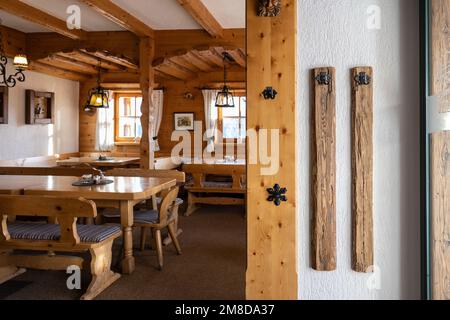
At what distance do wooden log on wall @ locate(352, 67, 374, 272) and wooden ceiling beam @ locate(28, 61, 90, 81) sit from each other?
18.9ft

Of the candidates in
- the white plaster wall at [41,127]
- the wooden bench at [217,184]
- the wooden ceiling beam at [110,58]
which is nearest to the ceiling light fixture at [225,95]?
the wooden bench at [217,184]

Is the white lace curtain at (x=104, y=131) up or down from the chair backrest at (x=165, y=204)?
up

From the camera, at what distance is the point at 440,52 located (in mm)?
1739

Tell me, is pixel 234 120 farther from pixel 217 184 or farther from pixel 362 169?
pixel 362 169

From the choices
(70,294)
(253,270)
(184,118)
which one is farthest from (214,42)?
(253,270)

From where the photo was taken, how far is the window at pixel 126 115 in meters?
8.64

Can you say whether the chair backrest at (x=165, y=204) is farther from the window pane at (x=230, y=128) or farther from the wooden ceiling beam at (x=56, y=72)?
the window pane at (x=230, y=128)

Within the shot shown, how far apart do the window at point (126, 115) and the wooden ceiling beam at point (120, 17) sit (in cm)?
344

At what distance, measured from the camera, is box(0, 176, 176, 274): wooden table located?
305cm

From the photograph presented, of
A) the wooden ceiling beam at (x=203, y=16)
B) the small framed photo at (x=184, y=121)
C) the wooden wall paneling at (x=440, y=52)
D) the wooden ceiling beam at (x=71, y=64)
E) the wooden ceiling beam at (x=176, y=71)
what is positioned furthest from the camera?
the small framed photo at (x=184, y=121)

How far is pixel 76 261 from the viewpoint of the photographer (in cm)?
284

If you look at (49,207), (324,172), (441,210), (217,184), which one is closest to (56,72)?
(217,184)

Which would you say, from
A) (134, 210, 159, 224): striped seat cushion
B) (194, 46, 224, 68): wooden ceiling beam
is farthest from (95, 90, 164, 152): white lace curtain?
(134, 210, 159, 224): striped seat cushion
